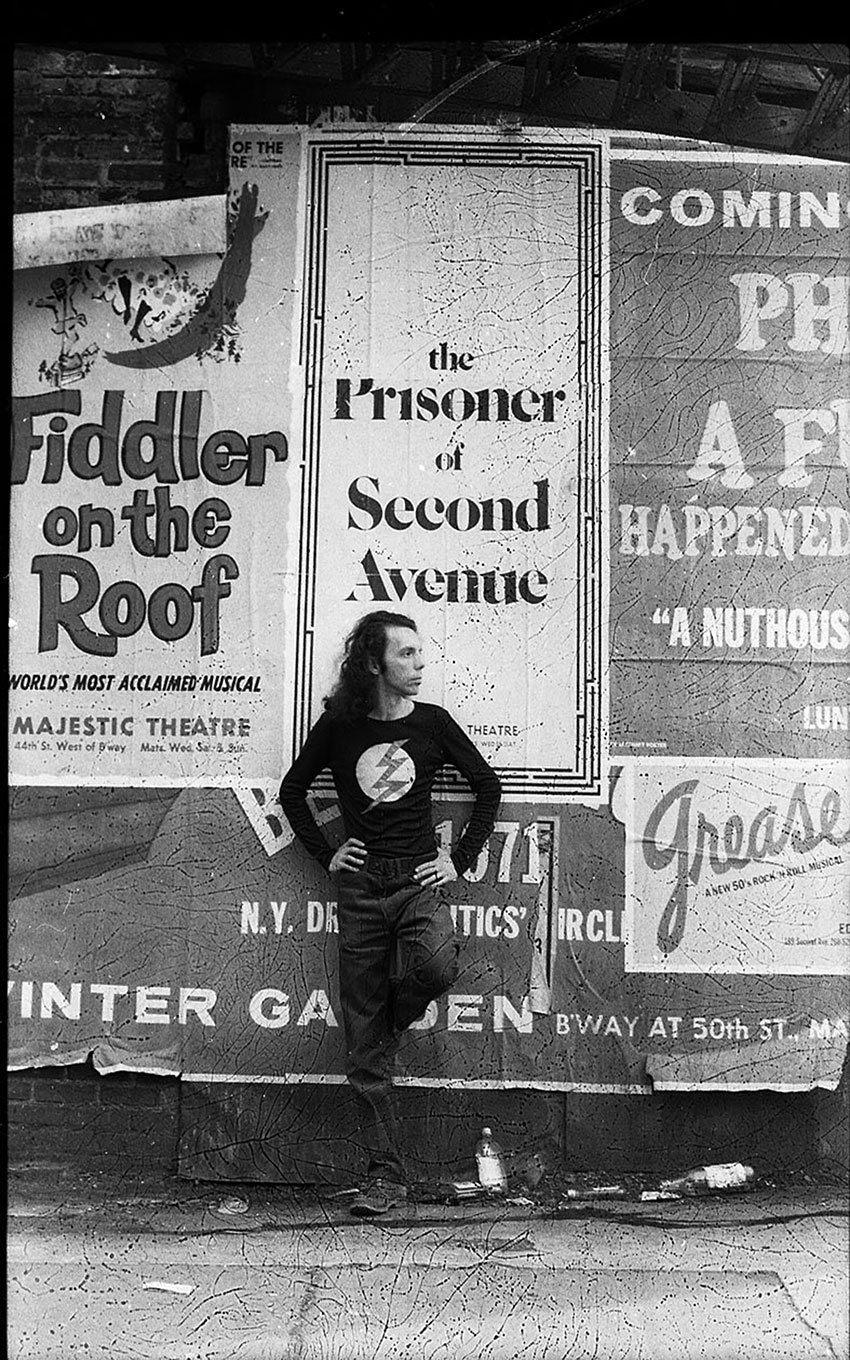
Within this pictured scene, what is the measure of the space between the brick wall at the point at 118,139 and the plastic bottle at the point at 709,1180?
8.02 feet

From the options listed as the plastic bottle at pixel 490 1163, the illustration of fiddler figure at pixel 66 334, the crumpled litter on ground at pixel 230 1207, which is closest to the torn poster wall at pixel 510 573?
the illustration of fiddler figure at pixel 66 334

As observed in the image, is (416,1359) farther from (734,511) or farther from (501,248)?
(501,248)

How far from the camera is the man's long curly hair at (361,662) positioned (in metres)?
3.03

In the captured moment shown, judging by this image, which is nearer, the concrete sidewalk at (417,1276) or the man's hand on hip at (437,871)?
the concrete sidewalk at (417,1276)

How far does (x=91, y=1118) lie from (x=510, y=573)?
1.56m

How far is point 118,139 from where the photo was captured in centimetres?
305

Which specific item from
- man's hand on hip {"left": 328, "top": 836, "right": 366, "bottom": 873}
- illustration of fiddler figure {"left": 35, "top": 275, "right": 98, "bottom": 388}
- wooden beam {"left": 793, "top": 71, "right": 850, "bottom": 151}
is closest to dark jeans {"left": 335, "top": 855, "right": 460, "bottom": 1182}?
man's hand on hip {"left": 328, "top": 836, "right": 366, "bottom": 873}

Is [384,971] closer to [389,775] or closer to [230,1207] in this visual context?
[389,775]

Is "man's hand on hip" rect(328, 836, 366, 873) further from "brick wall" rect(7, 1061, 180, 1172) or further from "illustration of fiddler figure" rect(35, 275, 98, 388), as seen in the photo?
"illustration of fiddler figure" rect(35, 275, 98, 388)

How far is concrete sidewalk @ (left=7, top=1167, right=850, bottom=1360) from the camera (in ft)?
9.55

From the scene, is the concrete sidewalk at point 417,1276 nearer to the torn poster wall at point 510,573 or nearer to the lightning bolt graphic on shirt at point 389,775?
the torn poster wall at point 510,573

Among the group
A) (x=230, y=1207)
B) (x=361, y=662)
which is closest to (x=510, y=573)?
(x=361, y=662)

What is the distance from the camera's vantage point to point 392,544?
120 inches

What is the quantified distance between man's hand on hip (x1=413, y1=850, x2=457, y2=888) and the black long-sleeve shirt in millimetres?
23
